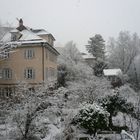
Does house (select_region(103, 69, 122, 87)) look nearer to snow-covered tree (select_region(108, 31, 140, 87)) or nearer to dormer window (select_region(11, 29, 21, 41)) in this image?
snow-covered tree (select_region(108, 31, 140, 87))

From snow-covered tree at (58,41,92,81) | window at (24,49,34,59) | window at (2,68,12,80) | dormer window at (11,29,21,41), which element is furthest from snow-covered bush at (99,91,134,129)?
snow-covered tree at (58,41,92,81)

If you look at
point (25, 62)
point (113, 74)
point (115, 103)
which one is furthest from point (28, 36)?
point (113, 74)

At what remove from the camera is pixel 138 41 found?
74.9 metres

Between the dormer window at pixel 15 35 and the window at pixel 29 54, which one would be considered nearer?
the window at pixel 29 54

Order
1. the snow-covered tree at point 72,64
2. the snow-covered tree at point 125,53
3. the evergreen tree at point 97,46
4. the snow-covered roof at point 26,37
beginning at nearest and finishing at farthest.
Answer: the snow-covered roof at point 26,37
the snow-covered tree at point 72,64
the snow-covered tree at point 125,53
the evergreen tree at point 97,46

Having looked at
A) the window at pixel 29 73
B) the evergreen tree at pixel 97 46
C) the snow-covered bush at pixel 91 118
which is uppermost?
the evergreen tree at pixel 97 46

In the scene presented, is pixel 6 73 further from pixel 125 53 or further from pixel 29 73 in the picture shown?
pixel 125 53

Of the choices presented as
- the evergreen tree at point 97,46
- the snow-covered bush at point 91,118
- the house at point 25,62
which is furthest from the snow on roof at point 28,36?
the evergreen tree at point 97,46

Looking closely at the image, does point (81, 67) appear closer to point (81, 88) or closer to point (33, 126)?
point (81, 88)

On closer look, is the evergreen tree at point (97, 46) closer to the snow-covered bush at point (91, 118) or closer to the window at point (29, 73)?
the window at point (29, 73)

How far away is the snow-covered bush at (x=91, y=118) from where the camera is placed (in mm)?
18375

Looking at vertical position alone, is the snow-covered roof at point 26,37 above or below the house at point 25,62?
above

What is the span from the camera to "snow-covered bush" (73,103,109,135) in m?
18.4

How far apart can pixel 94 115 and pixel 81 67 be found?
3237 cm
